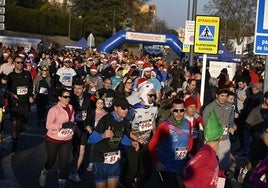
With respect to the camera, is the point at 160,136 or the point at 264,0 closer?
the point at 160,136

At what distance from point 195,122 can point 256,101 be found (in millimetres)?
4431

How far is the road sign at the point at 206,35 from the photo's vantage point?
13555 mm

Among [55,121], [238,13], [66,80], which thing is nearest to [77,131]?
[55,121]

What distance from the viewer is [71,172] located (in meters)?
10.4

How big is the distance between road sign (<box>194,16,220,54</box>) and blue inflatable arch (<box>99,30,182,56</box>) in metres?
21.6

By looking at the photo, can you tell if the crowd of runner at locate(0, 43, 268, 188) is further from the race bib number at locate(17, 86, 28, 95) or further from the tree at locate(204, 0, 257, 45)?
the tree at locate(204, 0, 257, 45)

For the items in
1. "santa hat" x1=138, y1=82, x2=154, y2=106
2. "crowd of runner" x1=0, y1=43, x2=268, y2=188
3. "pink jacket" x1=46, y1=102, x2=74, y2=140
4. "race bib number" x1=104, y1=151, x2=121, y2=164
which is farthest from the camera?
"pink jacket" x1=46, y1=102, x2=74, y2=140

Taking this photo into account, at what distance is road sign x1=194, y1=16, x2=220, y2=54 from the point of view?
13555 mm

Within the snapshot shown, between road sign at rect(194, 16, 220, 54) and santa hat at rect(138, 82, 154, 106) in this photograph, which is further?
road sign at rect(194, 16, 220, 54)

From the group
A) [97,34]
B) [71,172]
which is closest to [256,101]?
[71,172]

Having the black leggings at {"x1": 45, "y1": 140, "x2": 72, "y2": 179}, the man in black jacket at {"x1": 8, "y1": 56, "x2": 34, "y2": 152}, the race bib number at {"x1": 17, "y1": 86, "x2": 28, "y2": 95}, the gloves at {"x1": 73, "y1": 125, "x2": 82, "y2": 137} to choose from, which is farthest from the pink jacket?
the race bib number at {"x1": 17, "y1": 86, "x2": 28, "y2": 95}

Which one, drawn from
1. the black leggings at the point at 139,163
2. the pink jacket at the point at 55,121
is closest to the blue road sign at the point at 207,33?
the black leggings at the point at 139,163

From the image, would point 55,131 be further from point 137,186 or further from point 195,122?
point 195,122

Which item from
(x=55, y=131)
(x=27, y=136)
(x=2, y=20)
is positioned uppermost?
(x=2, y=20)
